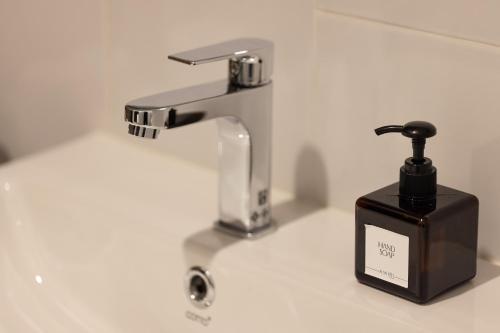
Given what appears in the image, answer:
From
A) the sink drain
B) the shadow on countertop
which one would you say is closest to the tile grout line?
the shadow on countertop

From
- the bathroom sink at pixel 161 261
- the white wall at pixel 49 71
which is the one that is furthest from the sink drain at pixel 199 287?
the white wall at pixel 49 71

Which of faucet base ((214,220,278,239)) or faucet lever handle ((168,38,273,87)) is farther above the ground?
faucet lever handle ((168,38,273,87))

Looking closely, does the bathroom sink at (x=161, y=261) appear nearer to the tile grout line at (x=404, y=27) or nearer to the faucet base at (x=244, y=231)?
the faucet base at (x=244, y=231)

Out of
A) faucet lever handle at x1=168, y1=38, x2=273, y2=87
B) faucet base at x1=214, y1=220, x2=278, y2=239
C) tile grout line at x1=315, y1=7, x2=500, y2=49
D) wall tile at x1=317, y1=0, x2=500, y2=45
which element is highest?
wall tile at x1=317, y1=0, x2=500, y2=45

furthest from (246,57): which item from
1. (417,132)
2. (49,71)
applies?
(49,71)

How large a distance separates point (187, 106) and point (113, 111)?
280mm

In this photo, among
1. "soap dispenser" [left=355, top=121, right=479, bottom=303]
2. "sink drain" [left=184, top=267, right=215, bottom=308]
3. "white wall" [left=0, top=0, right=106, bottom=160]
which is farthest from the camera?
"white wall" [left=0, top=0, right=106, bottom=160]

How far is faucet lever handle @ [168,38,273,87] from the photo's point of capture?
2.44 ft

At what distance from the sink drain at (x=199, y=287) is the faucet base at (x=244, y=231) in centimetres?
4

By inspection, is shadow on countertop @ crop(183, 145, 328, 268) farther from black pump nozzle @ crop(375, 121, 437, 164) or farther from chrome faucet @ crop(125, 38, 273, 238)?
black pump nozzle @ crop(375, 121, 437, 164)

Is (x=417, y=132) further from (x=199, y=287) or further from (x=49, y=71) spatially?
(x=49, y=71)

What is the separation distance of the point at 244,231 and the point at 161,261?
7 centimetres

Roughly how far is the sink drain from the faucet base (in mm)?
43

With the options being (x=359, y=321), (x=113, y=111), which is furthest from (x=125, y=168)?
(x=359, y=321)
